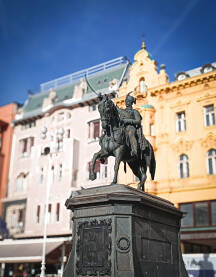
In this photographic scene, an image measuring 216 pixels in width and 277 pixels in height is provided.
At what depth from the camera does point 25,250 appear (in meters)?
29.1

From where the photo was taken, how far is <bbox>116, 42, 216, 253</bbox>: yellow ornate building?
26.2 metres

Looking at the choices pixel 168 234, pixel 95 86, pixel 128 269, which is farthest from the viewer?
pixel 95 86

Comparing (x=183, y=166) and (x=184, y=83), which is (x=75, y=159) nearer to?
(x=183, y=166)

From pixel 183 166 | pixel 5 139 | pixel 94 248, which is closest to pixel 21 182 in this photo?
pixel 5 139

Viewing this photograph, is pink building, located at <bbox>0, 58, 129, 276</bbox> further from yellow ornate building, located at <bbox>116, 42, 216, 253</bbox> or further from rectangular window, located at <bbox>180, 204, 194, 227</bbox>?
rectangular window, located at <bbox>180, 204, 194, 227</bbox>

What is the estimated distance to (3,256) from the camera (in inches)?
1157

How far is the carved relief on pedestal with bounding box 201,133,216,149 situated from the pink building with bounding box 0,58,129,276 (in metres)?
8.15

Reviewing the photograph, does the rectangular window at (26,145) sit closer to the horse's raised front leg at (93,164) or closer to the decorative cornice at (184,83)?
the decorative cornice at (184,83)

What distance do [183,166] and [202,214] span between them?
3.86m

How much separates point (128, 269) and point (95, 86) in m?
8.35

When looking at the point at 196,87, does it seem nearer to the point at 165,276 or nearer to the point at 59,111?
the point at 59,111

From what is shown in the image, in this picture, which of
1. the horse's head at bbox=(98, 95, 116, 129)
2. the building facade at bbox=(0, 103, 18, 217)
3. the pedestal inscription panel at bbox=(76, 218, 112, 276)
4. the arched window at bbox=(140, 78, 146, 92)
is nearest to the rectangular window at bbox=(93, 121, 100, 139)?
the arched window at bbox=(140, 78, 146, 92)

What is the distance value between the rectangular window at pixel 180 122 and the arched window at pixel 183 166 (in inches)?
84.7

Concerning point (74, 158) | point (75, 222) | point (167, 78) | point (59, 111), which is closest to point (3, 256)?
point (74, 158)
